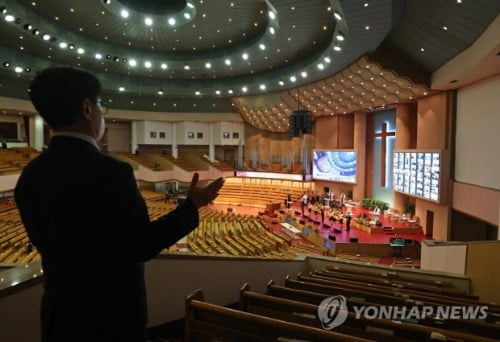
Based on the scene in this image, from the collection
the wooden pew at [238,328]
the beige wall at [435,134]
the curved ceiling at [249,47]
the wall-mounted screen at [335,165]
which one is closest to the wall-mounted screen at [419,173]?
the beige wall at [435,134]

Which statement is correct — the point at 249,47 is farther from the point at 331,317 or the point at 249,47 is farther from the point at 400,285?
the point at 331,317

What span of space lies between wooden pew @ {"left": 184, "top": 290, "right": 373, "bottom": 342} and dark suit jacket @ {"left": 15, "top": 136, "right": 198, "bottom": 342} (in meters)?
0.79

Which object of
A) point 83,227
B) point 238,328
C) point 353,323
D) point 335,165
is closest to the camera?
point 83,227

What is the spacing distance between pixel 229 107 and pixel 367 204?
12.4 m

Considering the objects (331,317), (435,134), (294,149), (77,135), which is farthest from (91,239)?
(294,149)

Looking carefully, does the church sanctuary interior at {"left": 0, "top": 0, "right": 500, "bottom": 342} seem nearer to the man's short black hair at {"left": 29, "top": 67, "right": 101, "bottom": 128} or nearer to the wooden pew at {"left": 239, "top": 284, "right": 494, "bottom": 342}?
the wooden pew at {"left": 239, "top": 284, "right": 494, "bottom": 342}

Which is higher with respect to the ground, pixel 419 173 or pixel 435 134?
pixel 435 134

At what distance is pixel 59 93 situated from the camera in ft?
3.12

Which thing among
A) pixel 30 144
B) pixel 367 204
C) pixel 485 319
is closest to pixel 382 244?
pixel 367 204

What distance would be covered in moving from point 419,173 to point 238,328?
42.3 ft

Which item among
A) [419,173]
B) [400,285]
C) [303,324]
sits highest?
[419,173]

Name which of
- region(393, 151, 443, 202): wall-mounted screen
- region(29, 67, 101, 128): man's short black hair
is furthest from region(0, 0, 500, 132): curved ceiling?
region(29, 67, 101, 128): man's short black hair

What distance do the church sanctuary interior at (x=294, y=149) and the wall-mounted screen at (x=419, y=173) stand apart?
8cm

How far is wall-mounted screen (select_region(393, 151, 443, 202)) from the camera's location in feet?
38.5
